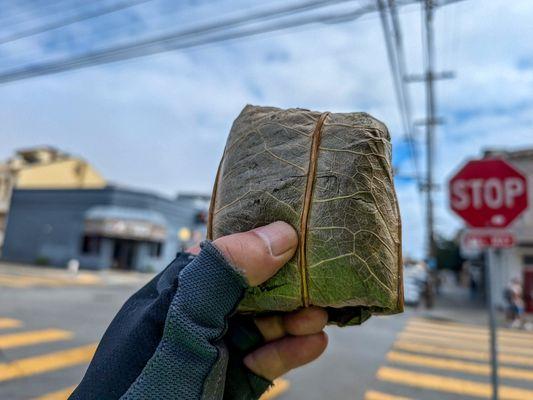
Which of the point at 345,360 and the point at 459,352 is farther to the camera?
the point at 459,352

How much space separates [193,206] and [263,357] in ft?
88.7

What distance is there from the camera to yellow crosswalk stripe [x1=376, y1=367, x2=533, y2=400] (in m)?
4.73

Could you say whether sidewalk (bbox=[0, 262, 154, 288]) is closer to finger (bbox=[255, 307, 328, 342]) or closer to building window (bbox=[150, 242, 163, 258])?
building window (bbox=[150, 242, 163, 258])

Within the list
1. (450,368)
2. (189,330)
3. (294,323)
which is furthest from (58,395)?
(450,368)

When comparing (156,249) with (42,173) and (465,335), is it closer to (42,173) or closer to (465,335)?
(42,173)

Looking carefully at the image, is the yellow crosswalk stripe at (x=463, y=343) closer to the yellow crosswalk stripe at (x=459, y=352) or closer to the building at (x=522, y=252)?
the yellow crosswalk stripe at (x=459, y=352)

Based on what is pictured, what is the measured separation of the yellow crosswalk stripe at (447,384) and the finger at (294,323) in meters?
4.35

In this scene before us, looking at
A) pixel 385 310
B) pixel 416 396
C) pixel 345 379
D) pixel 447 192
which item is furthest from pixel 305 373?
pixel 385 310

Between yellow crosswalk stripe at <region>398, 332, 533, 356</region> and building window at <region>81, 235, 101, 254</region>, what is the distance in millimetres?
19566

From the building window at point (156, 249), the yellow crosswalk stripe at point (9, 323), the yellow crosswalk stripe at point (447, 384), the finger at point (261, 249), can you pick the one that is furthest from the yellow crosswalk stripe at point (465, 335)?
the building window at point (156, 249)

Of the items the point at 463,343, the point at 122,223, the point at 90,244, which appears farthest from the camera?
the point at 90,244

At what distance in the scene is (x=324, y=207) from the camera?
1044 mm

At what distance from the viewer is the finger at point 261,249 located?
1.00 meters

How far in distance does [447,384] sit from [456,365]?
3.75 ft
